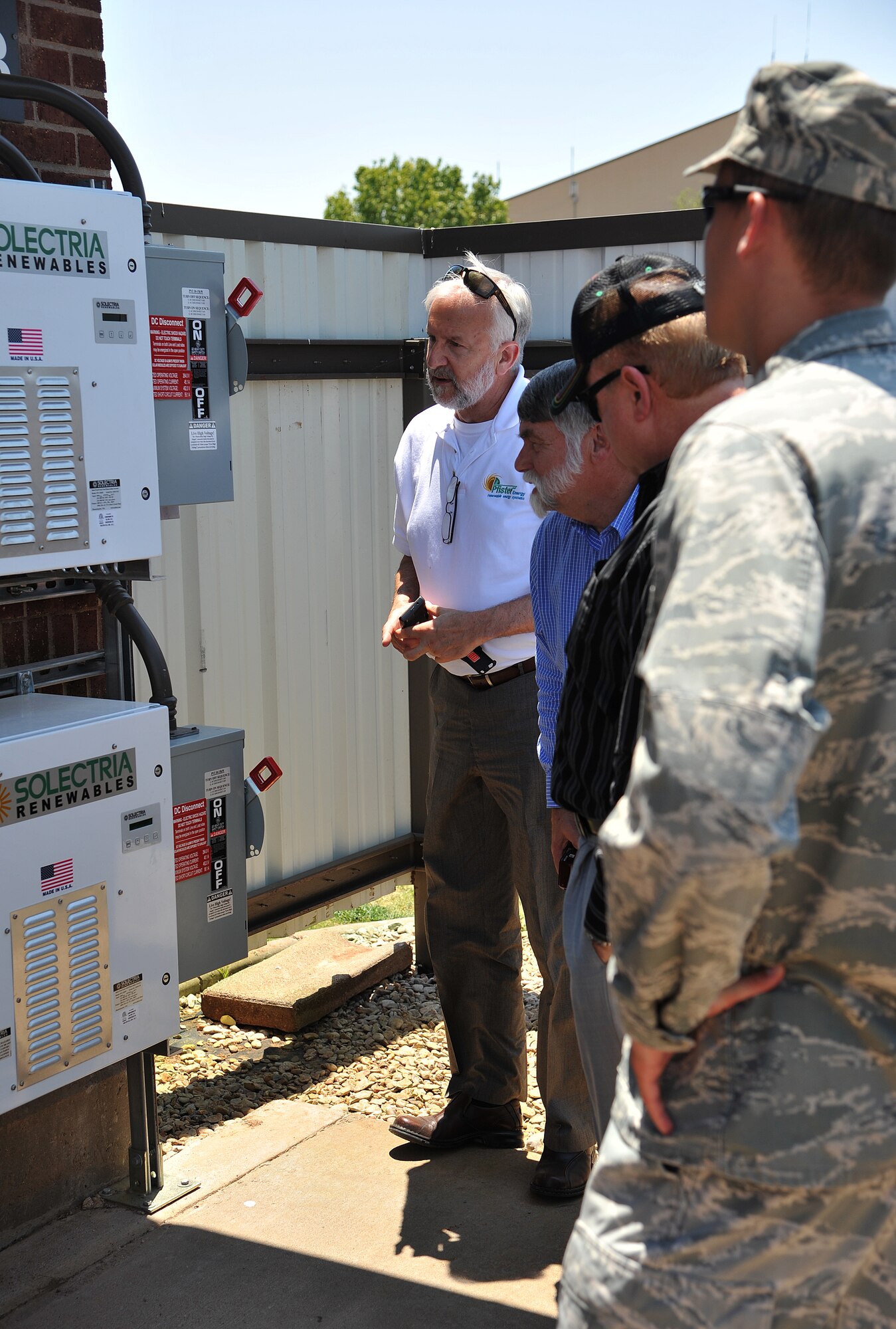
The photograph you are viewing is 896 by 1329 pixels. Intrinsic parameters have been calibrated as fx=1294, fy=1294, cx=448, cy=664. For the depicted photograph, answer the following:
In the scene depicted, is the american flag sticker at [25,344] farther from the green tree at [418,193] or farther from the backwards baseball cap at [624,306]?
the green tree at [418,193]

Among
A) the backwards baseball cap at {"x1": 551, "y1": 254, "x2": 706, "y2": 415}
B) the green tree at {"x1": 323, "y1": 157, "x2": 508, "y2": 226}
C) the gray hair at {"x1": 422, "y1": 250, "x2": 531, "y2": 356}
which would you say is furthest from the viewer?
the green tree at {"x1": 323, "y1": 157, "x2": 508, "y2": 226}

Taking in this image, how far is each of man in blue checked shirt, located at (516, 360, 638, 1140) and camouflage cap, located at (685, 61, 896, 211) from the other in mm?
1010

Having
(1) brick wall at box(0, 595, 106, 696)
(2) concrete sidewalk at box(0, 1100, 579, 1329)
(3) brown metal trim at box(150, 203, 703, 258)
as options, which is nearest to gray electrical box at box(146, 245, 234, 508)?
(1) brick wall at box(0, 595, 106, 696)

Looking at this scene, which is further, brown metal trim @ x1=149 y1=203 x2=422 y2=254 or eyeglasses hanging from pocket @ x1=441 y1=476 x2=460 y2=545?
brown metal trim @ x1=149 y1=203 x2=422 y2=254

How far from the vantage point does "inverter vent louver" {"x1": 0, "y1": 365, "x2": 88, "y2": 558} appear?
8.40 feet

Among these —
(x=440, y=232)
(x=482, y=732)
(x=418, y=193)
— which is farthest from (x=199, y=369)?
(x=418, y=193)

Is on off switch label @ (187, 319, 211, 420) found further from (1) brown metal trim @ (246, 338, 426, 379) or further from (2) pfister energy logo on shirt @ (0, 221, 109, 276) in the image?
(1) brown metal trim @ (246, 338, 426, 379)

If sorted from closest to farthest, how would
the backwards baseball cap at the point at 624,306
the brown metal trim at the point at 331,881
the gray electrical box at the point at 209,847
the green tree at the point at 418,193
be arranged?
the backwards baseball cap at the point at 624,306 < the gray electrical box at the point at 209,847 < the brown metal trim at the point at 331,881 < the green tree at the point at 418,193

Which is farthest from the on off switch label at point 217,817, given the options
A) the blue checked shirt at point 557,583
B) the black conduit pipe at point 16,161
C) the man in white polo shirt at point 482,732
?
the black conduit pipe at point 16,161

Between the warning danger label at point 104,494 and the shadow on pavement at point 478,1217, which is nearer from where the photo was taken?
the warning danger label at point 104,494

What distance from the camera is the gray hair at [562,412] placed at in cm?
247

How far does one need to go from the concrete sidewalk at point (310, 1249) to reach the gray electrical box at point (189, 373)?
1.74 meters

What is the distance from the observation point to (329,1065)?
13.9 feet

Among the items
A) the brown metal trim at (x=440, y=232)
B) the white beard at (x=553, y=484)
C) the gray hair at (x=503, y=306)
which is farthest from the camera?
the brown metal trim at (x=440, y=232)
